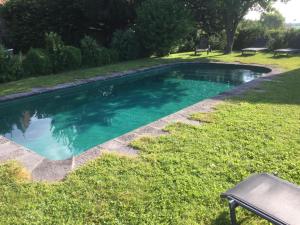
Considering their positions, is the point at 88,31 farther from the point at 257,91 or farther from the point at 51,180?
the point at 51,180

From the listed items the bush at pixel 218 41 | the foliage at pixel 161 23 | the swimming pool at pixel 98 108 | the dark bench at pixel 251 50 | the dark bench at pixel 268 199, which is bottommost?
the swimming pool at pixel 98 108

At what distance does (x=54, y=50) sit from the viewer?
42.8ft

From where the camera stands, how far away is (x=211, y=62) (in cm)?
1559

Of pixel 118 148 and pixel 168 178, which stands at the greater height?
pixel 118 148

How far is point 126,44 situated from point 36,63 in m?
5.88

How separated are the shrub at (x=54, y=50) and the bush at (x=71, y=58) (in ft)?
0.61

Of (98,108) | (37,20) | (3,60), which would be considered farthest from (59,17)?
(98,108)

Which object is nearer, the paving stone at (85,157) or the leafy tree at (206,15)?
the paving stone at (85,157)

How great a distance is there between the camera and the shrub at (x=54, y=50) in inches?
513

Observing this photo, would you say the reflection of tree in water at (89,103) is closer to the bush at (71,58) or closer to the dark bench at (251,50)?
the bush at (71,58)

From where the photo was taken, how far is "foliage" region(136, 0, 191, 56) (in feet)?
52.9

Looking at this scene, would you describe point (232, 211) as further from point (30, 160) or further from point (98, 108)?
point (98, 108)

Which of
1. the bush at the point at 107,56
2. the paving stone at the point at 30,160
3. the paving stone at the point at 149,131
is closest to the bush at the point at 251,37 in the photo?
the bush at the point at 107,56

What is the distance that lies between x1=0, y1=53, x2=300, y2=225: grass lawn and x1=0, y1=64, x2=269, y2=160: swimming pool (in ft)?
7.33
